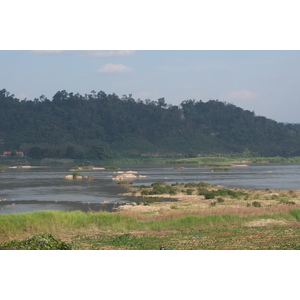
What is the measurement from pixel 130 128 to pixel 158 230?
125441 millimetres

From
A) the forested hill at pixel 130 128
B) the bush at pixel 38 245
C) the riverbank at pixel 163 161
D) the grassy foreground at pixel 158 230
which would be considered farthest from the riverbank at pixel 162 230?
the forested hill at pixel 130 128

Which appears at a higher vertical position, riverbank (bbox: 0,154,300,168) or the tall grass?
the tall grass

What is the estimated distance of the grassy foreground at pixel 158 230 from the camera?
15.6 meters

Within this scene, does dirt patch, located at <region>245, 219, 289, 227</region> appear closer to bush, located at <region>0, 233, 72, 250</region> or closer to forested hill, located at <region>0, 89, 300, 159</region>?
bush, located at <region>0, 233, 72, 250</region>

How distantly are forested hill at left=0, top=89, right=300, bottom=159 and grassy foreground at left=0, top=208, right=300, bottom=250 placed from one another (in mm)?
94714

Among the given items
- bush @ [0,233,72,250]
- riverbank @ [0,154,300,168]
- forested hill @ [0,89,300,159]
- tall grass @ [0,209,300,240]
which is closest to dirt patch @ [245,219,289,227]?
tall grass @ [0,209,300,240]

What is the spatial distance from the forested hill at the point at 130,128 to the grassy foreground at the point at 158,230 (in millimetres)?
94714

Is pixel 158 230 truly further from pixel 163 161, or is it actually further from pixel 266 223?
pixel 163 161

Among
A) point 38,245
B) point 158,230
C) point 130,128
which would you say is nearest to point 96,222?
point 158,230

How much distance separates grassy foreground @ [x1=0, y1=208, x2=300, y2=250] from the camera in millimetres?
15570

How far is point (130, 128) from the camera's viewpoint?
143875mm

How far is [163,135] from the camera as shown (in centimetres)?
13962

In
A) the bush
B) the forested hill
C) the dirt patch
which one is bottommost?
the dirt patch

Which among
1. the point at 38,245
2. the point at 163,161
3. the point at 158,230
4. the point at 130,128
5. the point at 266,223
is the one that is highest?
the point at 130,128
